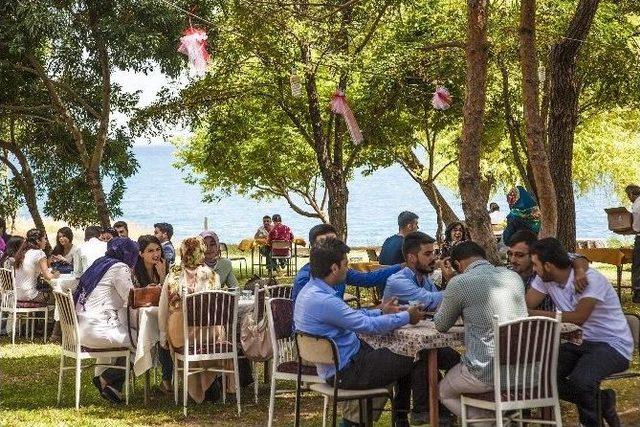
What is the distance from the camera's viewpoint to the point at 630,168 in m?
36.5

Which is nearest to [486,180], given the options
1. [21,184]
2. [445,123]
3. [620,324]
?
[445,123]

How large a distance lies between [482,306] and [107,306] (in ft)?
13.7

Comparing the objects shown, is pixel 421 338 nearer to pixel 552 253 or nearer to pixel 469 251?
pixel 469 251

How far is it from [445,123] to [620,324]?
18.4 meters

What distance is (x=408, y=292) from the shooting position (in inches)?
330

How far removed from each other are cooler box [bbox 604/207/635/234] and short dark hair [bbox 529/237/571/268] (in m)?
9.88

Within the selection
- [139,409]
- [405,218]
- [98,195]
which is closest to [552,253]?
[139,409]

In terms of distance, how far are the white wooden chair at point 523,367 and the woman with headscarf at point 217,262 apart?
5039 mm

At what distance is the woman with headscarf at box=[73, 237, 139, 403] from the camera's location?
9.91 metres

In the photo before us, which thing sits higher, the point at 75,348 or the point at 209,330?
the point at 209,330

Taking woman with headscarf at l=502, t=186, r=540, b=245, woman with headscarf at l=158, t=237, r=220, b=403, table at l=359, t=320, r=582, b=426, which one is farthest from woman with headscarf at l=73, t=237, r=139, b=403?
woman with headscarf at l=502, t=186, r=540, b=245

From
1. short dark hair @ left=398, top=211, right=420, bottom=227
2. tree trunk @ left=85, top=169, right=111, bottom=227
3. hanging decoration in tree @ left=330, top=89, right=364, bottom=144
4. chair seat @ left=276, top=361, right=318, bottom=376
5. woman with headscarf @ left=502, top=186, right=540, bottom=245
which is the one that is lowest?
A: chair seat @ left=276, top=361, right=318, bottom=376

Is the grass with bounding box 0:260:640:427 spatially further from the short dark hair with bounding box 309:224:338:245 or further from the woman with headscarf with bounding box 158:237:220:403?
the short dark hair with bounding box 309:224:338:245

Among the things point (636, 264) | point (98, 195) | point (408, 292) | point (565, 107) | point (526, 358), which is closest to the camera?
point (526, 358)
